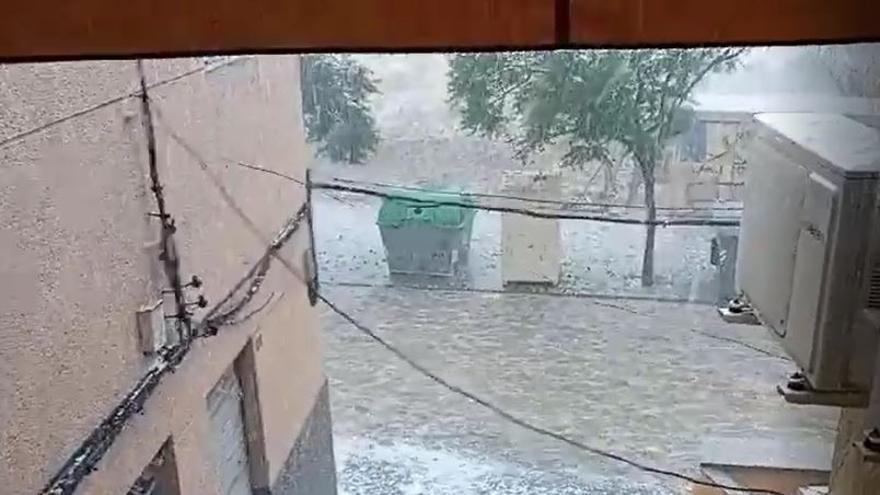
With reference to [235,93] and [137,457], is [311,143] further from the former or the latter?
[137,457]

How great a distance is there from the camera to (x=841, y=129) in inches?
68.6

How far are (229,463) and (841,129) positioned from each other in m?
1.68

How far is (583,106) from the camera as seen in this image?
8.11 ft

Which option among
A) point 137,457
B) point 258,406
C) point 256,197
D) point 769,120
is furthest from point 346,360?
point 769,120

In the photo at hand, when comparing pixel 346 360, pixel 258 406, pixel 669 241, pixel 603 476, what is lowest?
pixel 603 476

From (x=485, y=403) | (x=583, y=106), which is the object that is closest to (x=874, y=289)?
(x=583, y=106)

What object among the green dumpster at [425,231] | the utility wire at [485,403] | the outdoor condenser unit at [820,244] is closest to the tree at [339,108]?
the green dumpster at [425,231]

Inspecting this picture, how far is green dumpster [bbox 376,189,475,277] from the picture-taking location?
8.93ft

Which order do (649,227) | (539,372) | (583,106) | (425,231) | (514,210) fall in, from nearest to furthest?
1. (583,106)
2. (649,227)
3. (514,210)
4. (425,231)
5. (539,372)

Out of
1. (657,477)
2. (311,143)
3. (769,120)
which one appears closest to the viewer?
(769,120)

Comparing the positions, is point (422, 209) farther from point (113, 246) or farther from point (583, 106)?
point (113, 246)

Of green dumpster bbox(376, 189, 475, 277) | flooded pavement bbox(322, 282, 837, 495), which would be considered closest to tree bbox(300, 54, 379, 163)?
green dumpster bbox(376, 189, 475, 277)

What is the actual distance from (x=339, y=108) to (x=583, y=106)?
0.74 metres

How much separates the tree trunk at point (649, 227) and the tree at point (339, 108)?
2.58 ft
